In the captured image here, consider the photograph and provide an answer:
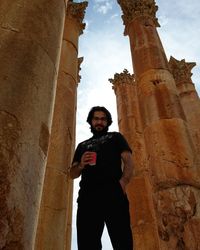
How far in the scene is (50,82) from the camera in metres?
5.22

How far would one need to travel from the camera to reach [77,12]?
15805 millimetres

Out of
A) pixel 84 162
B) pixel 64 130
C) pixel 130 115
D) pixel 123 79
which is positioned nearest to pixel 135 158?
pixel 130 115

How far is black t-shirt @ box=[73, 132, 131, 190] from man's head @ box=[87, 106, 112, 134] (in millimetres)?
154

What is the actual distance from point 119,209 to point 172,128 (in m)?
6.96

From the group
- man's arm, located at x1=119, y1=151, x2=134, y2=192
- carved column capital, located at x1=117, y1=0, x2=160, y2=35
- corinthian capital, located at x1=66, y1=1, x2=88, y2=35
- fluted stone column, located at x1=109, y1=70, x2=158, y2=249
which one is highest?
carved column capital, located at x1=117, y1=0, x2=160, y2=35

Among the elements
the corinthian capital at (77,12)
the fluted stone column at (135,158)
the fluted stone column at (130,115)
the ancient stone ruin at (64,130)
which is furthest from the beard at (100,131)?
the fluted stone column at (130,115)

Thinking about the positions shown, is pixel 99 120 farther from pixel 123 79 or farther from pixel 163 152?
pixel 123 79

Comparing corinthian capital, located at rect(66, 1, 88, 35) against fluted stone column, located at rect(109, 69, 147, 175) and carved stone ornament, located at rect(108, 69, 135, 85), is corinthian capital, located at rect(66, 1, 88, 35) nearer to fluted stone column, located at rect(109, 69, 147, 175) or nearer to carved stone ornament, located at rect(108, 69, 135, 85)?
fluted stone column, located at rect(109, 69, 147, 175)

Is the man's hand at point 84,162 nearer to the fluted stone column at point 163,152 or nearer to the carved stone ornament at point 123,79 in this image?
the fluted stone column at point 163,152

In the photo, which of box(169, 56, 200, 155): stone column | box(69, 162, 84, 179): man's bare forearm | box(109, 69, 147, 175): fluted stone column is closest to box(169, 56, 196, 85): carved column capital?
box(169, 56, 200, 155): stone column

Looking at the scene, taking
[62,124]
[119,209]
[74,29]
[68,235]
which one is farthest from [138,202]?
[119,209]

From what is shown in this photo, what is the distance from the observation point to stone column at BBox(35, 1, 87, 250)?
8414 mm

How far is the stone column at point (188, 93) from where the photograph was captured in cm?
1852

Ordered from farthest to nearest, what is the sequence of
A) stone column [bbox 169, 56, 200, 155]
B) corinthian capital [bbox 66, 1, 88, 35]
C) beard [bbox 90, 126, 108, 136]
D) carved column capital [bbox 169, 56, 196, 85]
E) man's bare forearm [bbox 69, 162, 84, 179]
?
1. carved column capital [bbox 169, 56, 196, 85]
2. stone column [bbox 169, 56, 200, 155]
3. corinthian capital [bbox 66, 1, 88, 35]
4. beard [bbox 90, 126, 108, 136]
5. man's bare forearm [bbox 69, 162, 84, 179]
